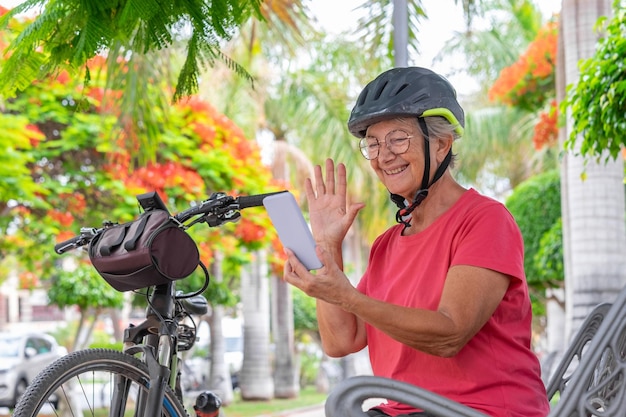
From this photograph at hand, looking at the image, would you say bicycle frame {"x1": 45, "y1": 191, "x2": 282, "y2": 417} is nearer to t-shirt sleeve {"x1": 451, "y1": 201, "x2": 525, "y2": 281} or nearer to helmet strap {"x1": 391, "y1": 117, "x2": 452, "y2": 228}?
helmet strap {"x1": 391, "y1": 117, "x2": 452, "y2": 228}

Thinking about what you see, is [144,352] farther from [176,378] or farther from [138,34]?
[138,34]

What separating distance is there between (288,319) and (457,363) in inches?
760

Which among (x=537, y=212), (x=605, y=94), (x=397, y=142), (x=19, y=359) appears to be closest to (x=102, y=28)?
(x=397, y=142)

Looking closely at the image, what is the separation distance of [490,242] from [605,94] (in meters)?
2.51

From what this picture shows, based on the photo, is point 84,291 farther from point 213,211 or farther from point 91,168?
point 213,211

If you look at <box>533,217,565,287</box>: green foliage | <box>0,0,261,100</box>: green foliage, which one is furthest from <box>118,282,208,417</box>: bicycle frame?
<box>533,217,565,287</box>: green foliage

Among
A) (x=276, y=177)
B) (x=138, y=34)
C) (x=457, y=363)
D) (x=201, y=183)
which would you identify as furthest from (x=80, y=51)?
(x=276, y=177)

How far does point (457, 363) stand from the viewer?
2.41 metres

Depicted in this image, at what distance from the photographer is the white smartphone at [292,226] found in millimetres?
2221

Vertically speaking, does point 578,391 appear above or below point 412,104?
below

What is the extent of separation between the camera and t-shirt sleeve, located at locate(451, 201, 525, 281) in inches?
91.1

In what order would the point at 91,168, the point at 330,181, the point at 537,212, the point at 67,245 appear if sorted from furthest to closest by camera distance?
the point at 537,212, the point at 91,168, the point at 67,245, the point at 330,181

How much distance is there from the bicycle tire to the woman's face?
34.4 inches

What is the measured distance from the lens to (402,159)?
2580 millimetres
